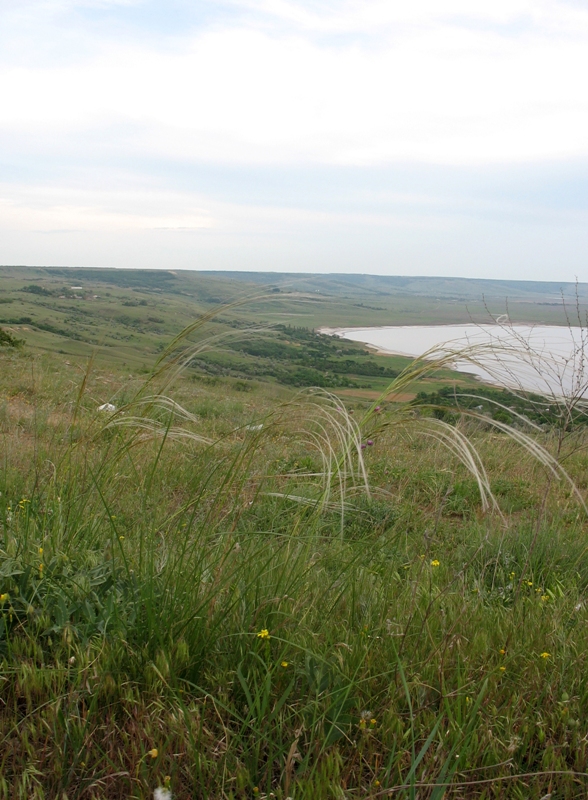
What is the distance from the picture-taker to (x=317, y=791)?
1.25m

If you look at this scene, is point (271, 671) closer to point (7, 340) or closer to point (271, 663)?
point (271, 663)

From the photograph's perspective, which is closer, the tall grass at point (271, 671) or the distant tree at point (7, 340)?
the tall grass at point (271, 671)

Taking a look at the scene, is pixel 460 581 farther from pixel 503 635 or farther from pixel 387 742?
pixel 387 742

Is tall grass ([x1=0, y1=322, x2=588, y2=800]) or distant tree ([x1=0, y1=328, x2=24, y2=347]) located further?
distant tree ([x1=0, y1=328, x2=24, y2=347])

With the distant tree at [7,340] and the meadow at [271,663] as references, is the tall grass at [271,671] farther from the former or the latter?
the distant tree at [7,340]

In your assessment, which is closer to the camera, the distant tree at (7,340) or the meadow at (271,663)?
the meadow at (271,663)

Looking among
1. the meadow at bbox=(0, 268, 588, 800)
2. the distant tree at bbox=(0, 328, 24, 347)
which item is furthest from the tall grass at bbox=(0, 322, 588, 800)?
the distant tree at bbox=(0, 328, 24, 347)

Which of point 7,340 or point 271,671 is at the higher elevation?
point 7,340

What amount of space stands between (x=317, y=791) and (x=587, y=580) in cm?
191

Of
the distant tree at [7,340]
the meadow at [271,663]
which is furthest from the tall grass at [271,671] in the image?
the distant tree at [7,340]

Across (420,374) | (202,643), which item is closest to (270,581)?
(202,643)

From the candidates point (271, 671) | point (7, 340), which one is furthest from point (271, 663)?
point (7, 340)

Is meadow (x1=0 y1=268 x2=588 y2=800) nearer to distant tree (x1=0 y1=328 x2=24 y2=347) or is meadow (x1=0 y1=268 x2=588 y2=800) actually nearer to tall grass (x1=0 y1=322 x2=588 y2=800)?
tall grass (x1=0 y1=322 x2=588 y2=800)

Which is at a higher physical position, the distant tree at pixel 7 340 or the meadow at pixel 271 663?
the distant tree at pixel 7 340
